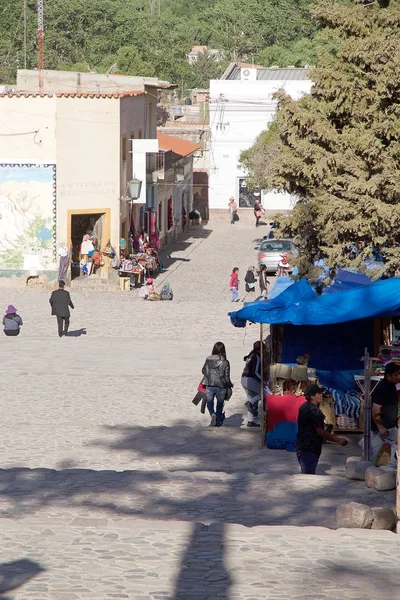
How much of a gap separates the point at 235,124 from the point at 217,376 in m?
41.1

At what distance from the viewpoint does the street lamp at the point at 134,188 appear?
120 ft

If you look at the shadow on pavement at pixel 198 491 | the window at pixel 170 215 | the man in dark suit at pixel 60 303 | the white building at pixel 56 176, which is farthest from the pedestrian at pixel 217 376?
the window at pixel 170 215

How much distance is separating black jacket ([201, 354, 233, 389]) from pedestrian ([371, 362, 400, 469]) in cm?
387

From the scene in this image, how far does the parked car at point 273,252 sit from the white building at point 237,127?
576 inches

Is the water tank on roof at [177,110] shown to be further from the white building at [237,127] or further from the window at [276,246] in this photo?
the window at [276,246]

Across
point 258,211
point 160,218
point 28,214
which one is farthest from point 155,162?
point 258,211

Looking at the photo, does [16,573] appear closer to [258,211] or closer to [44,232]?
[44,232]

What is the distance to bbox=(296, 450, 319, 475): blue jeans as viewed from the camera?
13040mm

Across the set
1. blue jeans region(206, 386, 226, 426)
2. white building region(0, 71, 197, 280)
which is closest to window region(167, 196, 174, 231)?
white building region(0, 71, 197, 280)

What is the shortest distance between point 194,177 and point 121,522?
5108 cm

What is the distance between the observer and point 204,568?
8.68 metres

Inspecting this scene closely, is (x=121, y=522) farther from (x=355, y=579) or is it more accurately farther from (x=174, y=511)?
(x=355, y=579)

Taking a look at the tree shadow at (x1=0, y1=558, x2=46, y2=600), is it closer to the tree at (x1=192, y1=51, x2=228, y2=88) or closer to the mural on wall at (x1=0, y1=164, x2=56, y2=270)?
the mural on wall at (x1=0, y1=164, x2=56, y2=270)

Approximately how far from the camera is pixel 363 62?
2117cm
